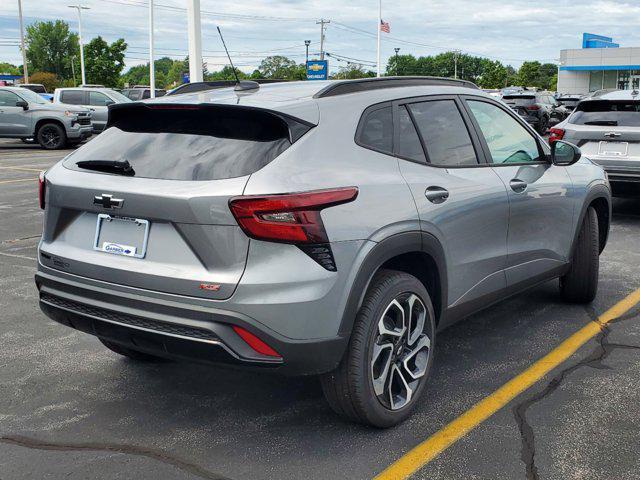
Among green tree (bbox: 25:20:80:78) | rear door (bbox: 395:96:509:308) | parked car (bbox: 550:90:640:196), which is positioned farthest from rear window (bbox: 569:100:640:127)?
green tree (bbox: 25:20:80:78)

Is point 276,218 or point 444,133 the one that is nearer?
point 276,218

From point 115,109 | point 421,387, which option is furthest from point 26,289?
point 421,387

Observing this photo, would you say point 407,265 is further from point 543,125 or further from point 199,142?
point 543,125

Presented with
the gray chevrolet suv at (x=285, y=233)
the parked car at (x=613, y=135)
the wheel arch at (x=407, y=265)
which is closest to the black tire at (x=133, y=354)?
the gray chevrolet suv at (x=285, y=233)

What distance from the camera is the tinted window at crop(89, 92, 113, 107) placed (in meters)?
26.3

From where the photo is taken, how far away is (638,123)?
358 inches

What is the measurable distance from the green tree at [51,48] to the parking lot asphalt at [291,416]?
424ft

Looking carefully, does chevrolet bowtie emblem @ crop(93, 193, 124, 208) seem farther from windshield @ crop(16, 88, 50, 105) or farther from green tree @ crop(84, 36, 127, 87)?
green tree @ crop(84, 36, 127, 87)

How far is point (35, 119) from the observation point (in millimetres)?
22281

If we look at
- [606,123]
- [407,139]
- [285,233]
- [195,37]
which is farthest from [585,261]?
[195,37]

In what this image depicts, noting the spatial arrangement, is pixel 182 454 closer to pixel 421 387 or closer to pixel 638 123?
pixel 421 387

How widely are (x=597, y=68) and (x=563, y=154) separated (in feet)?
275

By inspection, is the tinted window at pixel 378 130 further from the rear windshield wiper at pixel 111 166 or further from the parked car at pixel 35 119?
the parked car at pixel 35 119

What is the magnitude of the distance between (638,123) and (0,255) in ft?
24.9
